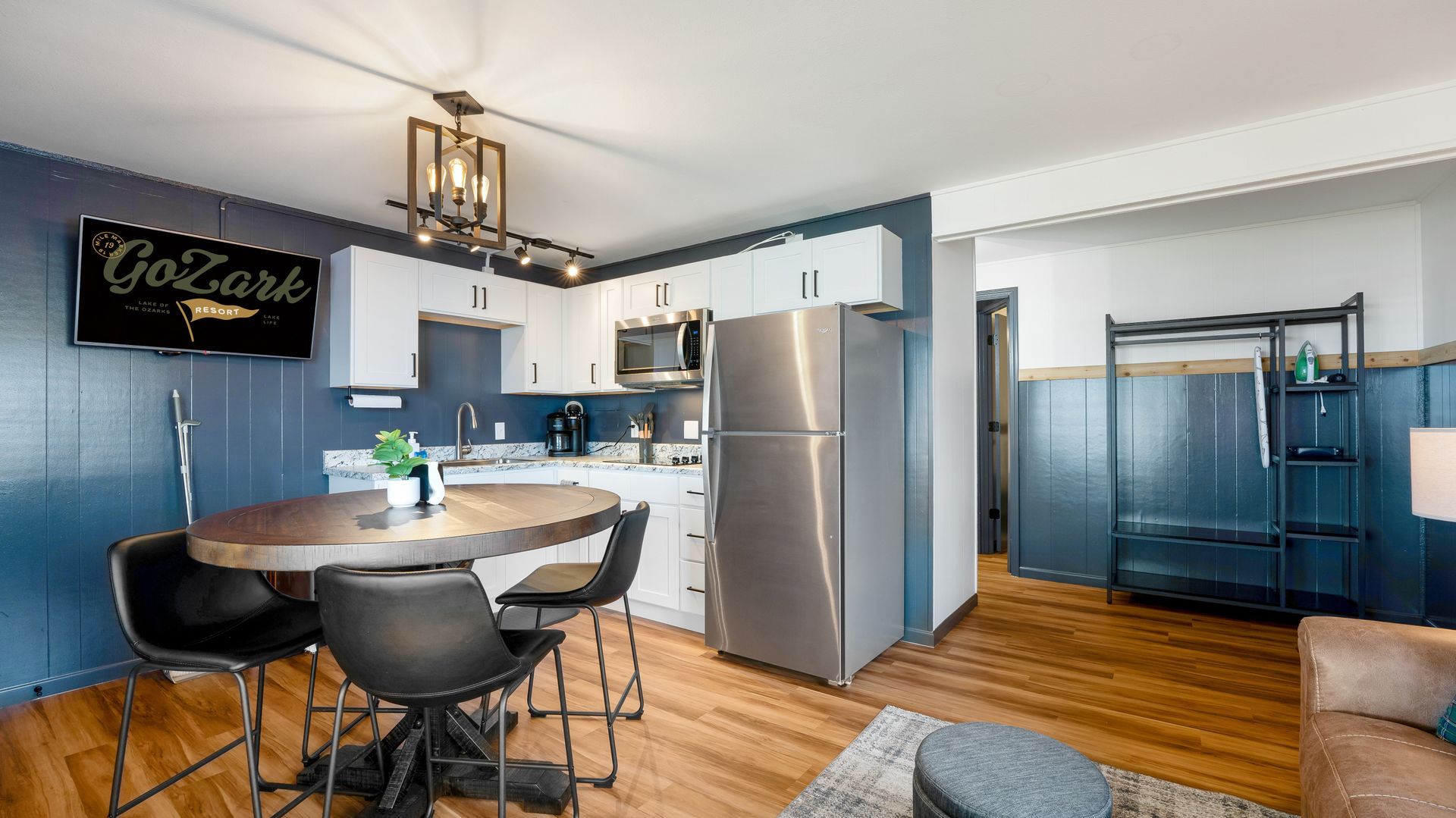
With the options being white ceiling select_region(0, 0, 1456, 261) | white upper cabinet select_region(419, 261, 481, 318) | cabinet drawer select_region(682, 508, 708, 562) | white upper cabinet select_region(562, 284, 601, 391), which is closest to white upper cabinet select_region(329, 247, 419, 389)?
white upper cabinet select_region(419, 261, 481, 318)

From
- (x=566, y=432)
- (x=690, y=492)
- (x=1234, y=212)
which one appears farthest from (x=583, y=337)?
(x=1234, y=212)

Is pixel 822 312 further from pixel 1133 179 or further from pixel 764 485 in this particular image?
pixel 1133 179

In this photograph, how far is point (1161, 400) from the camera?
427cm

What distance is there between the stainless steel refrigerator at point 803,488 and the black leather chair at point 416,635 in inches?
64.1

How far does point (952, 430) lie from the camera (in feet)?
12.1

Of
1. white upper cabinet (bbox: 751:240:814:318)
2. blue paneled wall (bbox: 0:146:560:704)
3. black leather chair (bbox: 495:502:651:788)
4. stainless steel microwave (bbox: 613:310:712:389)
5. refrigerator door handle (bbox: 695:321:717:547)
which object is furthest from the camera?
stainless steel microwave (bbox: 613:310:712:389)

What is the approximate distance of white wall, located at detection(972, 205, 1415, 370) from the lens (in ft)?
11.8

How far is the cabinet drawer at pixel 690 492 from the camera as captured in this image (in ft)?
11.7

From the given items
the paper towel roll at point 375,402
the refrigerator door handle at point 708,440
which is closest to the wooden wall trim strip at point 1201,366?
the refrigerator door handle at point 708,440

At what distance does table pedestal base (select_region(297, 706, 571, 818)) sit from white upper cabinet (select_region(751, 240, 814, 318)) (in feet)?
7.76

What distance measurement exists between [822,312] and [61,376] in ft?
11.3

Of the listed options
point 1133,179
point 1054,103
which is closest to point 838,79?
point 1054,103

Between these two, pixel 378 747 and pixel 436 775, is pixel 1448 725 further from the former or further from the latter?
pixel 378 747

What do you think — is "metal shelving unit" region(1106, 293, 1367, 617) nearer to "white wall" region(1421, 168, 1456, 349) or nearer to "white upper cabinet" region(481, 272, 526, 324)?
"white wall" region(1421, 168, 1456, 349)
